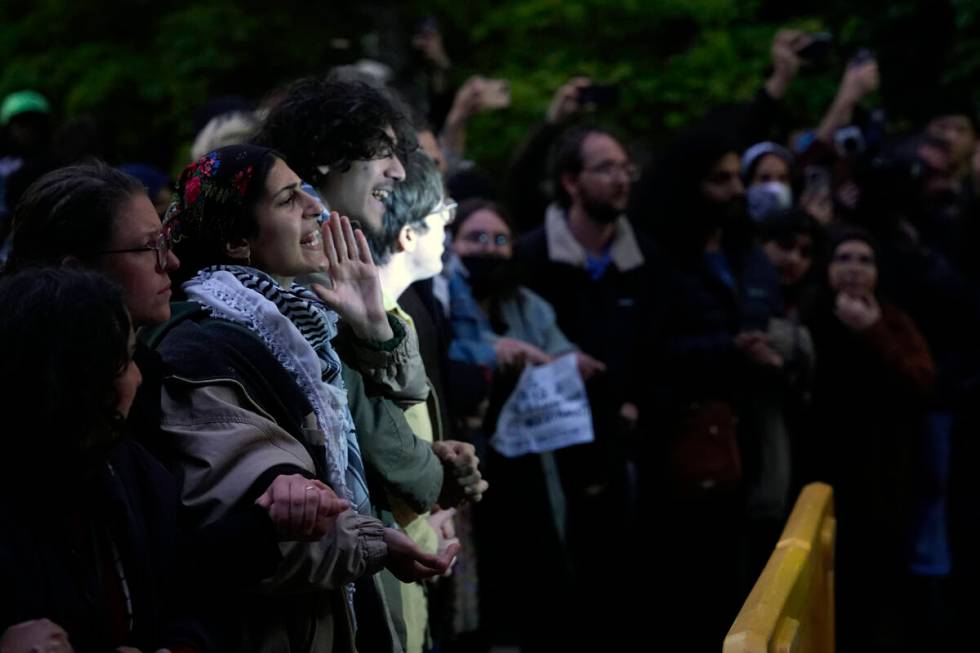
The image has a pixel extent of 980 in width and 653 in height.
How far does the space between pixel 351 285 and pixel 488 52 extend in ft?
30.1

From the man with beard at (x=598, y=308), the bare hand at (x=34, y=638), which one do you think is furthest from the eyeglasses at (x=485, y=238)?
the bare hand at (x=34, y=638)

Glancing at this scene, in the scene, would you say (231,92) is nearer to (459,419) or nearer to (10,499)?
(459,419)

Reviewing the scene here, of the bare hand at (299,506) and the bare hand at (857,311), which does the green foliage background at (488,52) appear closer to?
the bare hand at (857,311)

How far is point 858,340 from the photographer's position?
739 centimetres

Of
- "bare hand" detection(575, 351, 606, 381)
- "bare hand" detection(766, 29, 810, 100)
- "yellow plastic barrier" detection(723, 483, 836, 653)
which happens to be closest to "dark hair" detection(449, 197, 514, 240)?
"bare hand" detection(575, 351, 606, 381)

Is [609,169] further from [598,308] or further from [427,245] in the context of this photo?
[427,245]

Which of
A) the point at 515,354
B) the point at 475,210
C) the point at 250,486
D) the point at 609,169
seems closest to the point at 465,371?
the point at 515,354

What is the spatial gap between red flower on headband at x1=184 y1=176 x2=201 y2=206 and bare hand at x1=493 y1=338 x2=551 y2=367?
253 cm

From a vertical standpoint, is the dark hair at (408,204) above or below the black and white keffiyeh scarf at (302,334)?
above

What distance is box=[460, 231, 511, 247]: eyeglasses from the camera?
19.1ft

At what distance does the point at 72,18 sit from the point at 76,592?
1084 cm

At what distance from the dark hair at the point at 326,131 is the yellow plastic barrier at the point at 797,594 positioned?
4.98 feet

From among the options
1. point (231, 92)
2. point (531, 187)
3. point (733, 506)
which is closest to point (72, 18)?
point (231, 92)

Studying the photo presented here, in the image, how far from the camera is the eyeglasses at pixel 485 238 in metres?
5.84
